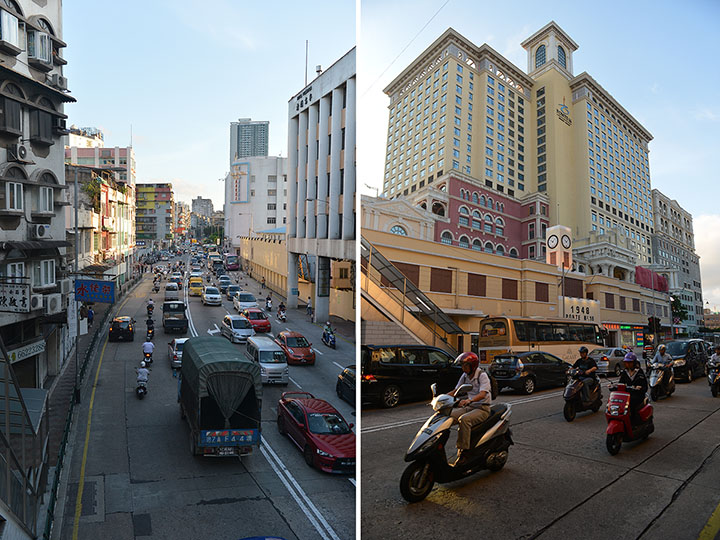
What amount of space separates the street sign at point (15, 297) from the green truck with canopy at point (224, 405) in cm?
558

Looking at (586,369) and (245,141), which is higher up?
(245,141)

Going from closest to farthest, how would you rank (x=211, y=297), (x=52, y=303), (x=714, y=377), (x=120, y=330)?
(x=714, y=377) < (x=52, y=303) < (x=120, y=330) < (x=211, y=297)

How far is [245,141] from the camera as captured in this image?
37.7 metres

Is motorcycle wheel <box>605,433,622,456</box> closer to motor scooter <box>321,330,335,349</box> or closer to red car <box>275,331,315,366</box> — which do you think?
red car <box>275,331,315,366</box>

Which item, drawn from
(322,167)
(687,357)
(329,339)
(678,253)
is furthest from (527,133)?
(329,339)

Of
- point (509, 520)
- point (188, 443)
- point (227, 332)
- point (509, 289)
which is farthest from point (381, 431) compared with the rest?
point (227, 332)

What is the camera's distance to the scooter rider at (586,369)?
3.49 m

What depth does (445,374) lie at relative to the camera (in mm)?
2590

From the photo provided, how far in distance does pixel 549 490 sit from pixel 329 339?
76.2 ft

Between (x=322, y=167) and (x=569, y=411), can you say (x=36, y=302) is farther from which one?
(x=569, y=411)

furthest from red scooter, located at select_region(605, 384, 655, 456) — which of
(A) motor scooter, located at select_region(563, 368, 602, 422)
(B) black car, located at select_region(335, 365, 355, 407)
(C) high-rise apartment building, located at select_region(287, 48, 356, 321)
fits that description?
(B) black car, located at select_region(335, 365, 355, 407)

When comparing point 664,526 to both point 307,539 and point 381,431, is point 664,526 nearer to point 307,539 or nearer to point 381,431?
point 381,431

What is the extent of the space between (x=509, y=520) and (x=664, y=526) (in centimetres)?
61

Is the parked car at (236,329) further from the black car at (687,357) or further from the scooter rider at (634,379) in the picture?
the scooter rider at (634,379)
